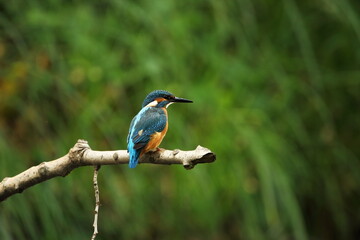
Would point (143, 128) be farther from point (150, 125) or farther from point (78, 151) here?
point (78, 151)

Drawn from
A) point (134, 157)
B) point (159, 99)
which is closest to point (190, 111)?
point (159, 99)

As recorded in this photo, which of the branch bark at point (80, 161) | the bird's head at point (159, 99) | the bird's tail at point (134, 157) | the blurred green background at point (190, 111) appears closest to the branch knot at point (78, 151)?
the branch bark at point (80, 161)

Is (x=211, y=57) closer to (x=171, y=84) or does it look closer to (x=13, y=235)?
(x=171, y=84)

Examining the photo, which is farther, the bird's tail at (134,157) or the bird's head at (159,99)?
the bird's head at (159,99)

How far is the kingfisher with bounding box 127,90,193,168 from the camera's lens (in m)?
1.45

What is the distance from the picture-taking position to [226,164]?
3.08m

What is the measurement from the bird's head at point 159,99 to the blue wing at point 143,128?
0.06 feet

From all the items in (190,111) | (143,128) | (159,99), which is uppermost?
(190,111)

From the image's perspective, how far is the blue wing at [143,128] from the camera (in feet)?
4.69

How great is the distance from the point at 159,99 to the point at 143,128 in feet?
0.42

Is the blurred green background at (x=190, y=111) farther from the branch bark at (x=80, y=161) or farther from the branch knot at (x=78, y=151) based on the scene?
the branch knot at (x=78, y=151)

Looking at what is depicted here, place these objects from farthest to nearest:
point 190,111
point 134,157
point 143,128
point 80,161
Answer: point 190,111
point 143,128
point 134,157
point 80,161

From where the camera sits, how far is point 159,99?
1.63m

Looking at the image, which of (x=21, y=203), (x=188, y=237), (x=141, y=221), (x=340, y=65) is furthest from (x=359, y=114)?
(x=21, y=203)
